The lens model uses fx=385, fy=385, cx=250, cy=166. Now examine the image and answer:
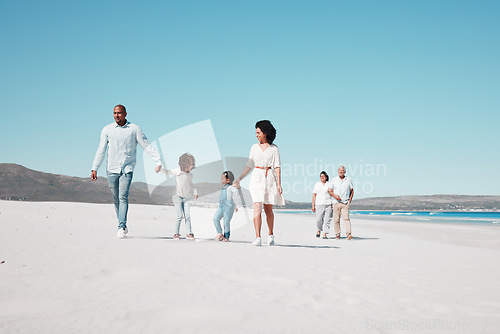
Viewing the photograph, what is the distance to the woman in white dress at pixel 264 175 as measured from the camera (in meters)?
7.29

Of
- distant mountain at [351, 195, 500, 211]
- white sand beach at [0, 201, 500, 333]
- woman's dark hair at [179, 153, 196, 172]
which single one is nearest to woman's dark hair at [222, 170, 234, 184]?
woman's dark hair at [179, 153, 196, 172]

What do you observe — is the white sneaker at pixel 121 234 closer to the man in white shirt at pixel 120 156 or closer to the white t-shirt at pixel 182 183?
the man in white shirt at pixel 120 156

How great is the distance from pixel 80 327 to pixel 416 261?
16.6 ft

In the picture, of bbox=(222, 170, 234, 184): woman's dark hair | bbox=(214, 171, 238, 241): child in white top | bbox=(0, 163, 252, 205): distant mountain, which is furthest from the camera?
bbox=(0, 163, 252, 205): distant mountain

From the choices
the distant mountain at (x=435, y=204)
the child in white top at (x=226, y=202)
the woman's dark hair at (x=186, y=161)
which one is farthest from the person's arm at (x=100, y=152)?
the distant mountain at (x=435, y=204)

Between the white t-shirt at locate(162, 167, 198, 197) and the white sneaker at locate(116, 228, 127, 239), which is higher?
the white t-shirt at locate(162, 167, 198, 197)

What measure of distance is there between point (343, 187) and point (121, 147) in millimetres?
6092

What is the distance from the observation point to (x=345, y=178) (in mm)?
10695

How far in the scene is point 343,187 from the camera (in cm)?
1062

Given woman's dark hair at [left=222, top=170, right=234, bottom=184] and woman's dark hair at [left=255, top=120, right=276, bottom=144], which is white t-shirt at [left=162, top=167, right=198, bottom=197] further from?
woman's dark hair at [left=255, top=120, right=276, bottom=144]

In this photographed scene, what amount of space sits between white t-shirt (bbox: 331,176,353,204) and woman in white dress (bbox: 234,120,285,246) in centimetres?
378

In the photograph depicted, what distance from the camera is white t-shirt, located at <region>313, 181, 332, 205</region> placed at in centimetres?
1104

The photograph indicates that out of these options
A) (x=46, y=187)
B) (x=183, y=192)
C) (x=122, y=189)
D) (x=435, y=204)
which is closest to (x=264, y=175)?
(x=183, y=192)

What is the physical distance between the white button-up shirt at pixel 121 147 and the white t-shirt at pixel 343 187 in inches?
210
